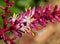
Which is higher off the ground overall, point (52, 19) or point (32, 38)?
point (52, 19)

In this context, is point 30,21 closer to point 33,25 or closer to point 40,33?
point 33,25

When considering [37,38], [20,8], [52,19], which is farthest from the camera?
[37,38]

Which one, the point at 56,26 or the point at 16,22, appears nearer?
the point at 16,22

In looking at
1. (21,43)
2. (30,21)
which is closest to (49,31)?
(21,43)

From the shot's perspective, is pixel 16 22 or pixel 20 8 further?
pixel 20 8

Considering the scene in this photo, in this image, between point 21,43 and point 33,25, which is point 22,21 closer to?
point 33,25

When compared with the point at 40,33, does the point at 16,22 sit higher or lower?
higher

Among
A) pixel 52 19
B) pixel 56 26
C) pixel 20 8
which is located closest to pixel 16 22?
pixel 52 19

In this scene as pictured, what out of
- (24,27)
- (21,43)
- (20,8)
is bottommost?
(21,43)

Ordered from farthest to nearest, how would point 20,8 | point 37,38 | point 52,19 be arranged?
point 37,38
point 20,8
point 52,19
